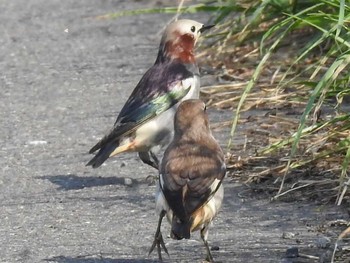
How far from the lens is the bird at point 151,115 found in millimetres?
7668

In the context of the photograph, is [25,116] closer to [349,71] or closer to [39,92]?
[39,92]

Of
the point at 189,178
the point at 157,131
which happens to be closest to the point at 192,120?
the point at 189,178

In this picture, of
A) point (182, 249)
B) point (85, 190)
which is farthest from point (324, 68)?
point (182, 249)

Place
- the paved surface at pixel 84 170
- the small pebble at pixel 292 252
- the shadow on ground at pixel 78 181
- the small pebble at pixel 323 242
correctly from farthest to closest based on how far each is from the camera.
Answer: the shadow on ground at pixel 78 181, the paved surface at pixel 84 170, the small pebble at pixel 323 242, the small pebble at pixel 292 252

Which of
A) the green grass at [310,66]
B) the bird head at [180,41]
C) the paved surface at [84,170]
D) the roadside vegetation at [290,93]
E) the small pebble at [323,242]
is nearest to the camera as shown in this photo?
the small pebble at [323,242]

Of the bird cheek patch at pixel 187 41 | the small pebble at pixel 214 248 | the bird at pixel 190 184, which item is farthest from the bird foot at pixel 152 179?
the small pebble at pixel 214 248

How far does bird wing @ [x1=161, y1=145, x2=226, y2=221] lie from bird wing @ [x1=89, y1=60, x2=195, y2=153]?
5.52 feet

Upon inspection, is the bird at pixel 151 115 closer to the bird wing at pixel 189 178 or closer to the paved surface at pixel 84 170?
the paved surface at pixel 84 170

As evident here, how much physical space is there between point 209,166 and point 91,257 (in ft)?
2.41

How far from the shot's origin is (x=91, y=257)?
607cm

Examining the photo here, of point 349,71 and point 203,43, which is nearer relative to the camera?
point 349,71

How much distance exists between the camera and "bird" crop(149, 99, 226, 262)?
5680 millimetres

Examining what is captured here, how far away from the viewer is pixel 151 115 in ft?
25.7

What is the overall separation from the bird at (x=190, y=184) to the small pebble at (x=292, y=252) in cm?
36
